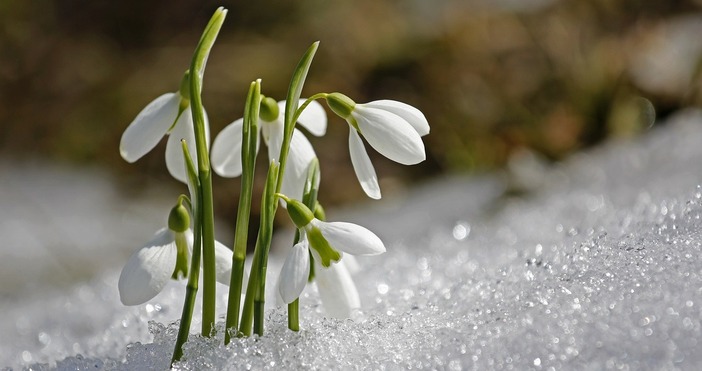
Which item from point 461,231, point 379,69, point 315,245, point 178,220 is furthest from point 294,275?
point 379,69

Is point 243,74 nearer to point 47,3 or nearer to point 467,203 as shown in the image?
point 47,3

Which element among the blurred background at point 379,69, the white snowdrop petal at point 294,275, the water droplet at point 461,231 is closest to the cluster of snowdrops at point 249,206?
the white snowdrop petal at point 294,275

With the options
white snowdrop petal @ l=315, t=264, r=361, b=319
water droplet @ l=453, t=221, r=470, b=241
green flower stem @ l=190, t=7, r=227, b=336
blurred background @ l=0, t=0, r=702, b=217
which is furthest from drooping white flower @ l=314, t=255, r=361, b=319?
blurred background @ l=0, t=0, r=702, b=217

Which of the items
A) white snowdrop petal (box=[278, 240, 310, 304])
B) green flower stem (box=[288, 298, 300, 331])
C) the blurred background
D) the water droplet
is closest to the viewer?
→ white snowdrop petal (box=[278, 240, 310, 304])

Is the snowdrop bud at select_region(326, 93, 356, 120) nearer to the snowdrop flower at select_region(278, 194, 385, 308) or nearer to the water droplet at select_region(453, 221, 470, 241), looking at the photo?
the snowdrop flower at select_region(278, 194, 385, 308)

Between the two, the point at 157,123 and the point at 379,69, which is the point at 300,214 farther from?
the point at 379,69

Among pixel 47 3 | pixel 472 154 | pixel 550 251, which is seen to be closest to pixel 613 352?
pixel 550 251
